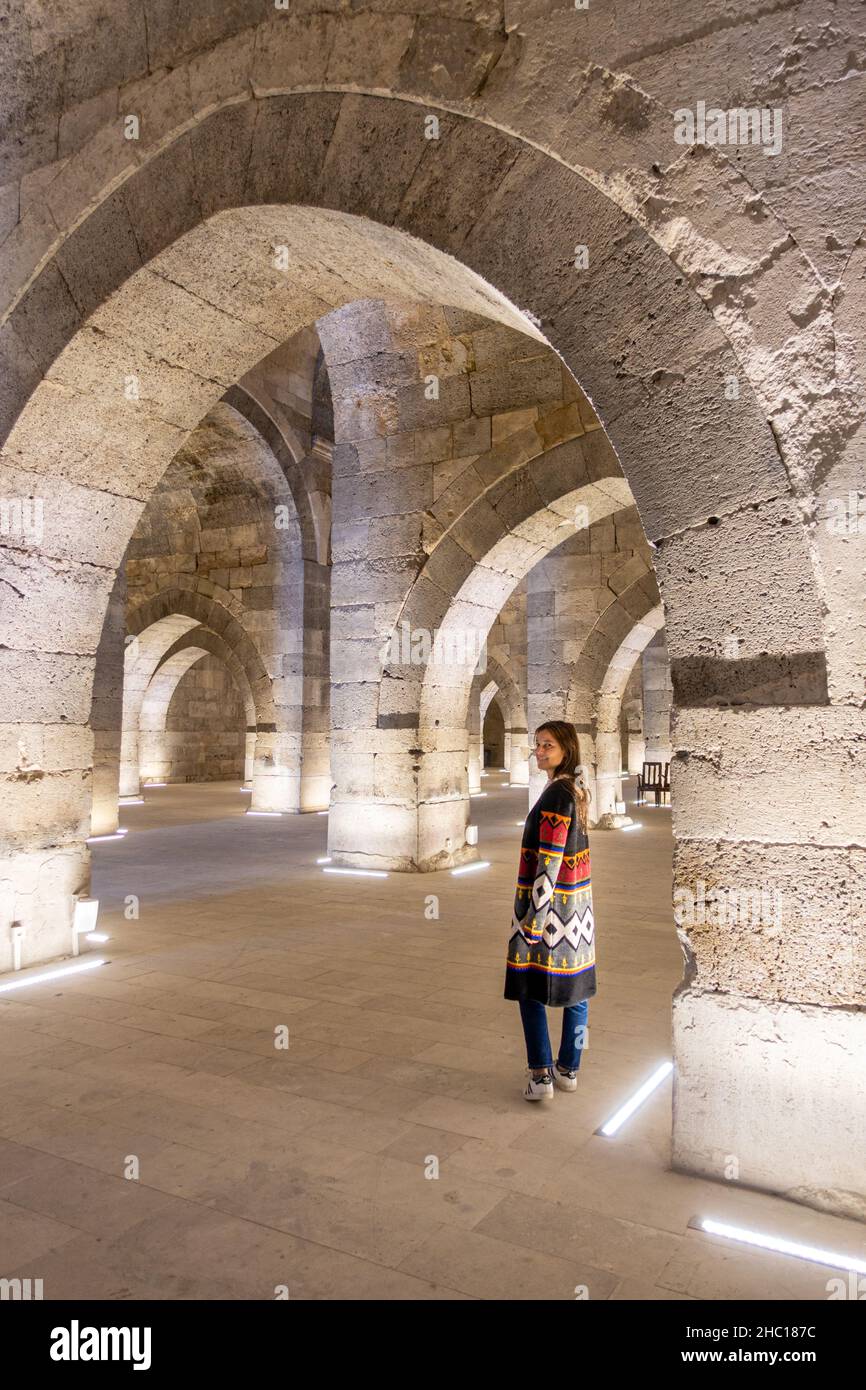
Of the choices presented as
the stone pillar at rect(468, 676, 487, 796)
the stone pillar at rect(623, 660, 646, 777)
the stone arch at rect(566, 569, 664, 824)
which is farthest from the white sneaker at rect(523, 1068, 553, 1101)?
the stone pillar at rect(623, 660, 646, 777)

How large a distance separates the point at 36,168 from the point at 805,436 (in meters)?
3.88

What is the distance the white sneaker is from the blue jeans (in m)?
0.04

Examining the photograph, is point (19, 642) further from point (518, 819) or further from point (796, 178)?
point (518, 819)

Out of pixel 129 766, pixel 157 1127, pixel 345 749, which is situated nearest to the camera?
pixel 157 1127

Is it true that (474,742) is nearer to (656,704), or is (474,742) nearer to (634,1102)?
(656,704)

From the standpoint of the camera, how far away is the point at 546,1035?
113 inches

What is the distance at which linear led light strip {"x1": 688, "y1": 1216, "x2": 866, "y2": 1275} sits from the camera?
201 cm

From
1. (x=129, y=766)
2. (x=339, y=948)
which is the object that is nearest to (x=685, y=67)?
(x=339, y=948)

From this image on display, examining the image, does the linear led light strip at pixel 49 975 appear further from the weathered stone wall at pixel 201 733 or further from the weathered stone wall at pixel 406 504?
the weathered stone wall at pixel 201 733

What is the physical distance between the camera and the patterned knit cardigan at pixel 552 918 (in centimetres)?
277

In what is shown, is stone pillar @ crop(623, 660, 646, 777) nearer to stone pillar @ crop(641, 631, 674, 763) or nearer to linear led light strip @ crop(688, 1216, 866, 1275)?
stone pillar @ crop(641, 631, 674, 763)

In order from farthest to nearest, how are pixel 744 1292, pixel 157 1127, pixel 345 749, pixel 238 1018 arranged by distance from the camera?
pixel 345 749
pixel 238 1018
pixel 157 1127
pixel 744 1292

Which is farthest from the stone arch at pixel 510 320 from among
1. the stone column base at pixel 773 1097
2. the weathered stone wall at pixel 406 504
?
the weathered stone wall at pixel 406 504

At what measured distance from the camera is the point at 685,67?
2.54 m
